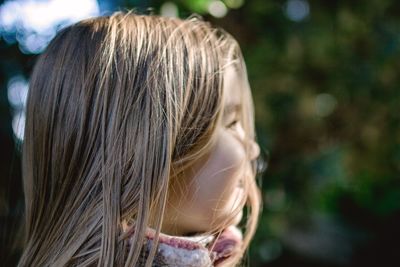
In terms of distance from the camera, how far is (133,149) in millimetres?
1084

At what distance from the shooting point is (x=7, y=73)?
1.65 meters

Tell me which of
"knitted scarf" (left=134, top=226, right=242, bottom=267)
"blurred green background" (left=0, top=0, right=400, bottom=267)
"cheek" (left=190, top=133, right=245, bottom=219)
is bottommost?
"blurred green background" (left=0, top=0, right=400, bottom=267)

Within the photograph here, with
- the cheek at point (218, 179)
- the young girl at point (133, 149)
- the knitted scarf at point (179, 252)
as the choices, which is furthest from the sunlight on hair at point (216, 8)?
the knitted scarf at point (179, 252)

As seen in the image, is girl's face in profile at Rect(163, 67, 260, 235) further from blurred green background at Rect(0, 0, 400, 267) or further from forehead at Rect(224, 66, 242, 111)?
blurred green background at Rect(0, 0, 400, 267)

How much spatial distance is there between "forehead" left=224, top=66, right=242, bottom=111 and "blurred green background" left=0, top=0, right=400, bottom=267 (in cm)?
34

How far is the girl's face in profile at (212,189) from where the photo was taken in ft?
3.76

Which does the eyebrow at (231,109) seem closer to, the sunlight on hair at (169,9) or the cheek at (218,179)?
the cheek at (218,179)

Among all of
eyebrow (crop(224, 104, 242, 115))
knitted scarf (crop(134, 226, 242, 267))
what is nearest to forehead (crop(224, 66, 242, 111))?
eyebrow (crop(224, 104, 242, 115))

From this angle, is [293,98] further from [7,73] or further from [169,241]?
[169,241]

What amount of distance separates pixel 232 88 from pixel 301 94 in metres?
0.94

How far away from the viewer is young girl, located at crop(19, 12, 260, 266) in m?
1.07

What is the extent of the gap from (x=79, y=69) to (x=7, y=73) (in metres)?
0.56

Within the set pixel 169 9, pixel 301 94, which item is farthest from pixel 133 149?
pixel 301 94

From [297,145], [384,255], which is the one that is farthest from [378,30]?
[384,255]
